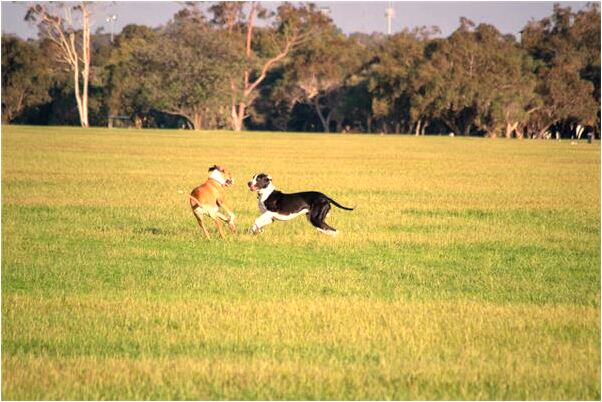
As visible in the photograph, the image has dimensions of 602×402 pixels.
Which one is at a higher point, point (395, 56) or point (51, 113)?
point (395, 56)

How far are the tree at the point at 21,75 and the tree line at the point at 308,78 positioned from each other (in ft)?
0.43

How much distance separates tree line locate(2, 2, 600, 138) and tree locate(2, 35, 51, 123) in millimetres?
130

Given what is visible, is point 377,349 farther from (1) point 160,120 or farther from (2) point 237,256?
(1) point 160,120

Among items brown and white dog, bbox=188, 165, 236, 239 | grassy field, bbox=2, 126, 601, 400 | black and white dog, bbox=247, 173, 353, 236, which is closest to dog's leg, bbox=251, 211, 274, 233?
black and white dog, bbox=247, 173, 353, 236

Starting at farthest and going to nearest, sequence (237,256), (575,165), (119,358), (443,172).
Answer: (575,165) < (443,172) < (237,256) < (119,358)

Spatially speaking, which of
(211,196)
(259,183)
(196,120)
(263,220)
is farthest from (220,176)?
(196,120)

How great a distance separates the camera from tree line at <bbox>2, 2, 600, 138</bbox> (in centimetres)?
10181

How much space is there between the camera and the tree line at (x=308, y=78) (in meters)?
102

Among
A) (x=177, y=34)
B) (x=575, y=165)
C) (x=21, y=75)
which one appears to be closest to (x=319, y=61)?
(x=177, y=34)

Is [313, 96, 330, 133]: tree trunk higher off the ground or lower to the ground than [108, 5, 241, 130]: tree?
lower

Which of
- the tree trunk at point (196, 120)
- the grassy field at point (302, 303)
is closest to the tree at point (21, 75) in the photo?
the tree trunk at point (196, 120)

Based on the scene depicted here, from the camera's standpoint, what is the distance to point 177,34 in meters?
110

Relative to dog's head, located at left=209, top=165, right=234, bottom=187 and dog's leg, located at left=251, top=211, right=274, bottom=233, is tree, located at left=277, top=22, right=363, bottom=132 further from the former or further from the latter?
dog's head, located at left=209, top=165, right=234, bottom=187

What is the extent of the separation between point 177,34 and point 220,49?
24.0ft
